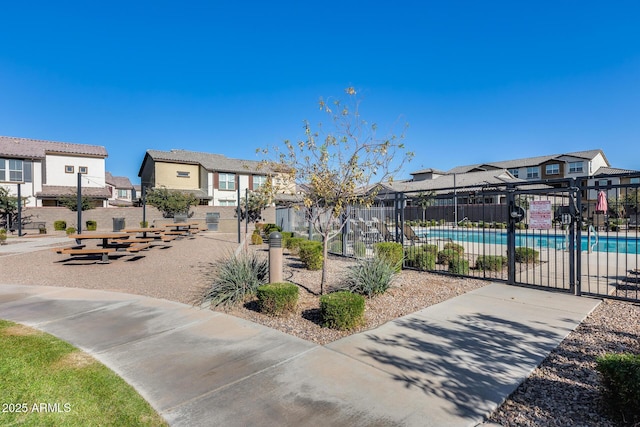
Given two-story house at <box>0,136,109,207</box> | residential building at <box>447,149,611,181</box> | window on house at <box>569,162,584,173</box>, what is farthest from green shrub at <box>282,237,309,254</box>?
window on house at <box>569,162,584,173</box>

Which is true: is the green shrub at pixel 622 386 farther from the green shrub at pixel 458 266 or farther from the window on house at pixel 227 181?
the window on house at pixel 227 181

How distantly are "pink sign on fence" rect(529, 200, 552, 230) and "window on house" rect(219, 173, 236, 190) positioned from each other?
111ft

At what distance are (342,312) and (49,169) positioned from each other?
→ 36.0 m

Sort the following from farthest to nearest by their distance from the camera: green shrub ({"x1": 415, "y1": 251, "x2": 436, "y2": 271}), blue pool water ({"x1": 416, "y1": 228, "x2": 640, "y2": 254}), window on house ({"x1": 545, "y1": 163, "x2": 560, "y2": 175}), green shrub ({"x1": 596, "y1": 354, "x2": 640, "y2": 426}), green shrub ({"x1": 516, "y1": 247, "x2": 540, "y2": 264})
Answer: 1. window on house ({"x1": 545, "y1": 163, "x2": 560, "y2": 175})
2. green shrub ({"x1": 516, "y1": 247, "x2": 540, "y2": 264})
3. green shrub ({"x1": 415, "y1": 251, "x2": 436, "y2": 271})
4. blue pool water ({"x1": 416, "y1": 228, "x2": 640, "y2": 254})
5. green shrub ({"x1": 596, "y1": 354, "x2": 640, "y2": 426})

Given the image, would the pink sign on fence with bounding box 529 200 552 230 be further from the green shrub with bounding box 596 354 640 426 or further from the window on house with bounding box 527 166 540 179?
the window on house with bounding box 527 166 540 179

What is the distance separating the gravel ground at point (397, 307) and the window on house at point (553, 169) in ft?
188

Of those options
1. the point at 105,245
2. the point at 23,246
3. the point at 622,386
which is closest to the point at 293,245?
the point at 105,245

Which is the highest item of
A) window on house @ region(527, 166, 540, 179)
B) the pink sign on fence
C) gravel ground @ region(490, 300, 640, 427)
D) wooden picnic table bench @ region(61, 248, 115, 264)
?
window on house @ region(527, 166, 540, 179)

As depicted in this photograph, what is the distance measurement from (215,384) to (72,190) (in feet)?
113

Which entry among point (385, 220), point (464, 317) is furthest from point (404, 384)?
point (385, 220)

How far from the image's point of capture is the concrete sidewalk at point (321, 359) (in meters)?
2.87

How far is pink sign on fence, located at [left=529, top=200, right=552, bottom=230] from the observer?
686 cm

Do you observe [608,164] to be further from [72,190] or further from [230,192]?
[72,190]

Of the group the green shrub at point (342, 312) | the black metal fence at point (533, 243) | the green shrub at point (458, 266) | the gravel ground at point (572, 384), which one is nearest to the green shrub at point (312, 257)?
the black metal fence at point (533, 243)
